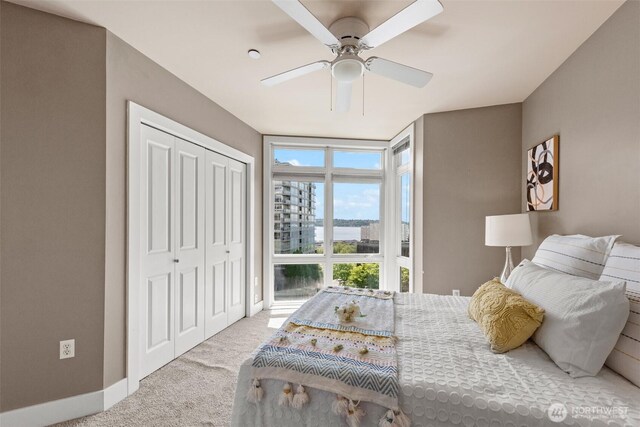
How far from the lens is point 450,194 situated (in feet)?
10.2

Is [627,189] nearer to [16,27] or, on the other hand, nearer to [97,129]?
[97,129]

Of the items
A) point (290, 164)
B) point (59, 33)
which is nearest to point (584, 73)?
point (290, 164)

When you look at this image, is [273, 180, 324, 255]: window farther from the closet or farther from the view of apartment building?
the closet

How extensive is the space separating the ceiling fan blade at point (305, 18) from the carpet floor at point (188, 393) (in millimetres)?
1888

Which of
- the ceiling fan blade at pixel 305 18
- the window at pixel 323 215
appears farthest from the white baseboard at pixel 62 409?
the ceiling fan blade at pixel 305 18

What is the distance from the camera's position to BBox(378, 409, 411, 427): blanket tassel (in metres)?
1.03

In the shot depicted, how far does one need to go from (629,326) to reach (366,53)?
6.82ft

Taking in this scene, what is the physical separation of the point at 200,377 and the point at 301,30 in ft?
8.52

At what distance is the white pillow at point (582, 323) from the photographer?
1.14 m

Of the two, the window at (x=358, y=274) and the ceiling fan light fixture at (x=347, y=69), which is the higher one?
the ceiling fan light fixture at (x=347, y=69)

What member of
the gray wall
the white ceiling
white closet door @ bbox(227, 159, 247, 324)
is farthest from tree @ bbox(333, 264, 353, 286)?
the gray wall

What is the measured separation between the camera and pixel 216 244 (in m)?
3.10

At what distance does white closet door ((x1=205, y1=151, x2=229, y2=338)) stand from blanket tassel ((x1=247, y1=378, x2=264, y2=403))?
77.1 inches

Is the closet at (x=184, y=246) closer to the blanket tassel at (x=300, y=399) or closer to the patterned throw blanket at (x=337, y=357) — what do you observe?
the patterned throw blanket at (x=337, y=357)
